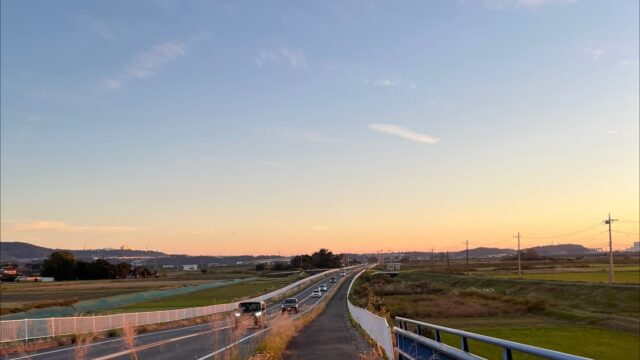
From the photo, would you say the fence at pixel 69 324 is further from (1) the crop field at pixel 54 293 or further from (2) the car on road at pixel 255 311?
(1) the crop field at pixel 54 293

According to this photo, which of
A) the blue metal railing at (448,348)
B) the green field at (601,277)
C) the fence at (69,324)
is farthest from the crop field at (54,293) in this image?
the green field at (601,277)

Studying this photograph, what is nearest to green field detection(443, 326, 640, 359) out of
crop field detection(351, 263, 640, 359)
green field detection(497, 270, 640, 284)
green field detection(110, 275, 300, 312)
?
crop field detection(351, 263, 640, 359)

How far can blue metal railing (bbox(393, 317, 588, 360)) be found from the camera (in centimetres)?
486

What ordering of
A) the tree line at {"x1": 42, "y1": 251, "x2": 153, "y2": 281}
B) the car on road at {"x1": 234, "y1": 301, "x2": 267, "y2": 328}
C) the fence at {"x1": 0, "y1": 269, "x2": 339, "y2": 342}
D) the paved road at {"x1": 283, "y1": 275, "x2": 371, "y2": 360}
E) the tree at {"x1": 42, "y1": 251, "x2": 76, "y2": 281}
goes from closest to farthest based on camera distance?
the paved road at {"x1": 283, "y1": 275, "x2": 371, "y2": 360}
the fence at {"x1": 0, "y1": 269, "x2": 339, "y2": 342}
the car on road at {"x1": 234, "y1": 301, "x2": 267, "y2": 328}
the tree at {"x1": 42, "y1": 251, "x2": 76, "y2": 281}
the tree line at {"x1": 42, "y1": 251, "x2": 153, "y2": 281}

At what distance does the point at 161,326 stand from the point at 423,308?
132 ft

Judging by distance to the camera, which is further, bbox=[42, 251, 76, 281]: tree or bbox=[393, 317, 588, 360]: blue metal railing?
bbox=[42, 251, 76, 281]: tree

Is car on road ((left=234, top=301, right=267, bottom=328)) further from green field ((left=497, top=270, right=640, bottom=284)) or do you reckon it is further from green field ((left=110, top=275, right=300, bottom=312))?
green field ((left=497, top=270, right=640, bottom=284))

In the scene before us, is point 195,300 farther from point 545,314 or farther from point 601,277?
point 601,277

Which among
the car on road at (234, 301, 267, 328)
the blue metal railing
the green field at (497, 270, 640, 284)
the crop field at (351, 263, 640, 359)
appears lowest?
the crop field at (351, 263, 640, 359)

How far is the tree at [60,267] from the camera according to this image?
15625 cm

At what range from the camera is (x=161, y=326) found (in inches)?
1599

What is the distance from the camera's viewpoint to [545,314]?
67.9m

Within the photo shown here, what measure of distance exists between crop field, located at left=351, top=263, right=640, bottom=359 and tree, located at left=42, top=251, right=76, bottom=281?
333 ft

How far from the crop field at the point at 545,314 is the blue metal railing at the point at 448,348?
19.9 metres
